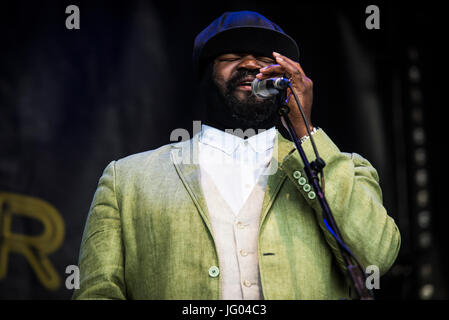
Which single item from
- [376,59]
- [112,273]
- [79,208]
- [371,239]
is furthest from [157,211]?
[376,59]

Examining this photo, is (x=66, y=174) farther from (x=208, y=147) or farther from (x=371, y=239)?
(x=371, y=239)

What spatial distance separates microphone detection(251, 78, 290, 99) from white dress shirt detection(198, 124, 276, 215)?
1.48 ft

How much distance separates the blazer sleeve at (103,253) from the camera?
1978 millimetres

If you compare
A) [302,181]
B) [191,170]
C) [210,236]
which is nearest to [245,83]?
[191,170]

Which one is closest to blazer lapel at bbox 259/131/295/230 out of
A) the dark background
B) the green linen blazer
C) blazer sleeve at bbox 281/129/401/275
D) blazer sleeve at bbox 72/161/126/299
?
the green linen blazer

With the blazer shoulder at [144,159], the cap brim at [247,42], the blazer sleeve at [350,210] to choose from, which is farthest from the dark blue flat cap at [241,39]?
the blazer sleeve at [350,210]

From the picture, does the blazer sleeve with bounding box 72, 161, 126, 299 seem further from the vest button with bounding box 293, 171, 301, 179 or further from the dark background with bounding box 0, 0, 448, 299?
the dark background with bounding box 0, 0, 448, 299

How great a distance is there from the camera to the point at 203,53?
2449mm

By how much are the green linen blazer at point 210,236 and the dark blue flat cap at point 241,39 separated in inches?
21.6

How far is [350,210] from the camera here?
6.28ft

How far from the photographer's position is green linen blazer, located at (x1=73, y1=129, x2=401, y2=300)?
6.29 feet

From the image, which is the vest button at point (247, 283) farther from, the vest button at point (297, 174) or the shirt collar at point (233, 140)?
the shirt collar at point (233, 140)

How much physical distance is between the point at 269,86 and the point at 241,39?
64 centimetres

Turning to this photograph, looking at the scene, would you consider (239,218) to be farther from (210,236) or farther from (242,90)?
(242,90)
